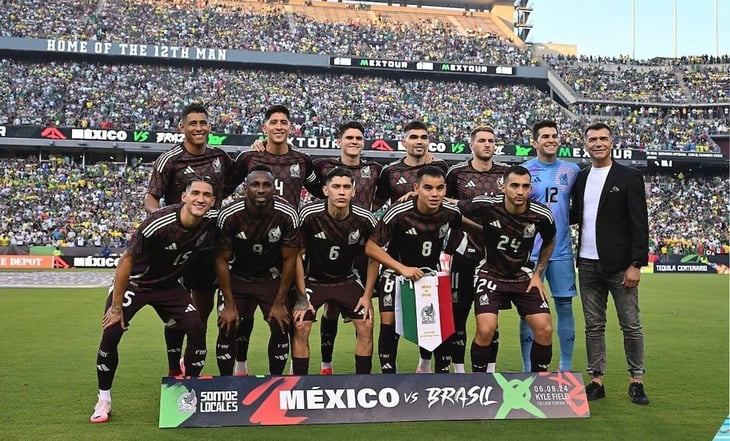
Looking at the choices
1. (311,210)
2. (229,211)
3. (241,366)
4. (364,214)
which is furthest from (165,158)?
(241,366)

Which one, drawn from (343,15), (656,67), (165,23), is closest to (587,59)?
(656,67)

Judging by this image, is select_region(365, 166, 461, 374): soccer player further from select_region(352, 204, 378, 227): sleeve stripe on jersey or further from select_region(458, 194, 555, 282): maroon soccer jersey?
select_region(458, 194, 555, 282): maroon soccer jersey

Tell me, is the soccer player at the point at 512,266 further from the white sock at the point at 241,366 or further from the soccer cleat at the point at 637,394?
the white sock at the point at 241,366

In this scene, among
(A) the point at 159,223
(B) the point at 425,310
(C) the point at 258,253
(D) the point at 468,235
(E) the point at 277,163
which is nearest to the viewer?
(A) the point at 159,223

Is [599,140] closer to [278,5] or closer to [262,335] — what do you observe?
[262,335]

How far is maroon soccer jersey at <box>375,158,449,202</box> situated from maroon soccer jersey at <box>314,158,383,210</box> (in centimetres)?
10

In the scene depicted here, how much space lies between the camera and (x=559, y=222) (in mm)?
7199

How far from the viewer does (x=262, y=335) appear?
1124cm

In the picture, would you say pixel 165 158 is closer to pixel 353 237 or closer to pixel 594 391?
pixel 353 237

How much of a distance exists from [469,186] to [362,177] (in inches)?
46.3

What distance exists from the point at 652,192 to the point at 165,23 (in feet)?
114

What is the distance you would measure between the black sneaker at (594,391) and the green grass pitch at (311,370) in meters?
0.09

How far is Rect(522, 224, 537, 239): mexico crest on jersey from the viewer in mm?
6477

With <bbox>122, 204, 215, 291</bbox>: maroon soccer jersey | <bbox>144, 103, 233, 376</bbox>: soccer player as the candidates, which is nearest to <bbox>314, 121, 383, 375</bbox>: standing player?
<bbox>144, 103, 233, 376</bbox>: soccer player
